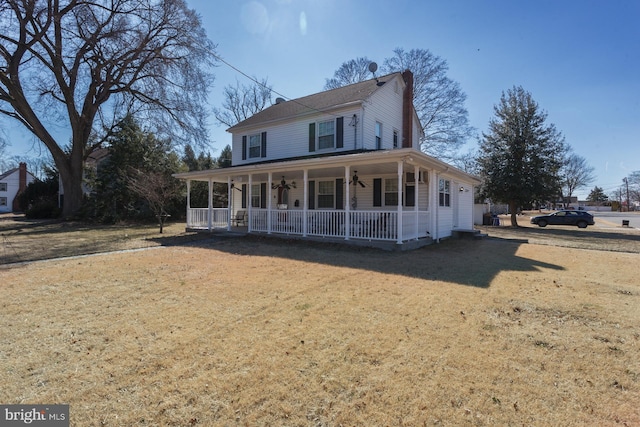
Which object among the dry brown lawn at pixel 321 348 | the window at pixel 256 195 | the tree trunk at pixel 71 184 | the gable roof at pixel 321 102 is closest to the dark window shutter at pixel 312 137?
the gable roof at pixel 321 102

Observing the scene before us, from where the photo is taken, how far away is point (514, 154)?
2217 cm

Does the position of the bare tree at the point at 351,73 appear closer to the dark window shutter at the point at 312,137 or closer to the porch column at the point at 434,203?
the dark window shutter at the point at 312,137

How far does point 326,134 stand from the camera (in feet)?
46.1

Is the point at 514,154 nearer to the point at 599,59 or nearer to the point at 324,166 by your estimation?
the point at 599,59

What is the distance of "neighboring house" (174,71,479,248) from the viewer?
10.3 meters

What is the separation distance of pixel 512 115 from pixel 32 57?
3223 cm

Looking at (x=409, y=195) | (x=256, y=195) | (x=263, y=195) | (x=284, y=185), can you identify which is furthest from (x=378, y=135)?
(x=256, y=195)

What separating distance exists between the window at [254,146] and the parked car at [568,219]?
74.6 feet

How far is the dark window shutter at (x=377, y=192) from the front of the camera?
12.9m

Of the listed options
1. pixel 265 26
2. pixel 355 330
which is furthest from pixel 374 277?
pixel 265 26

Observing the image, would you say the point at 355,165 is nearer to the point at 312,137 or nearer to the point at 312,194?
the point at 312,194

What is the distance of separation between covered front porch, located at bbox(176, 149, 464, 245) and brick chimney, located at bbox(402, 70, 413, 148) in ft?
13.8

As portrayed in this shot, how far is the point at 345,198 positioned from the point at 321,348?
10.4 m

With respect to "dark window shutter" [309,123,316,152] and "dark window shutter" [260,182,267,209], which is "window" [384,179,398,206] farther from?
"dark window shutter" [260,182,267,209]
